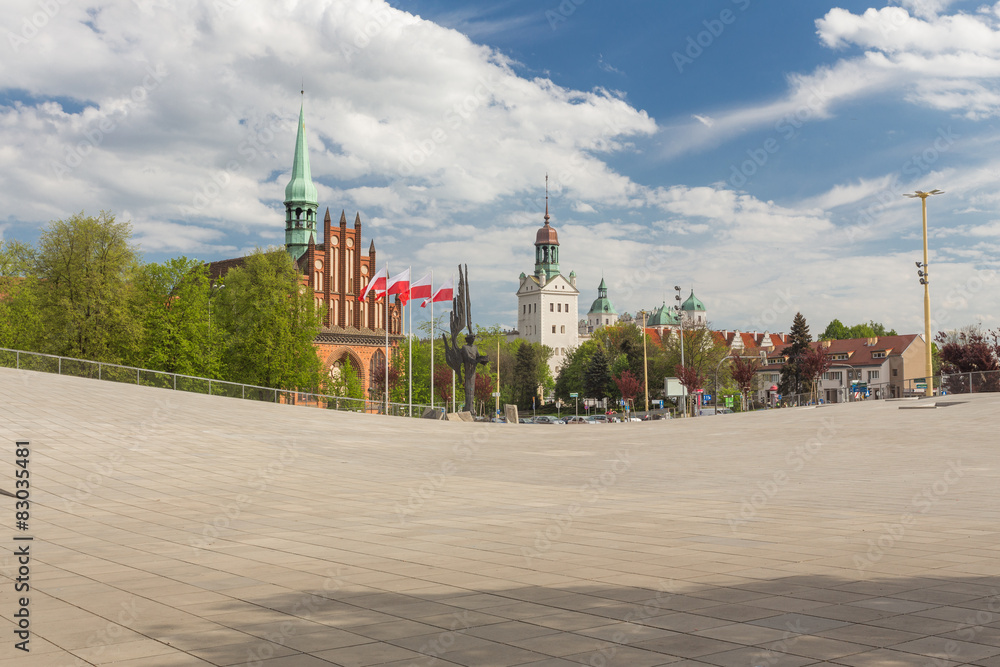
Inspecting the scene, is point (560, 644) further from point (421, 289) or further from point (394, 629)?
point (421, 289)

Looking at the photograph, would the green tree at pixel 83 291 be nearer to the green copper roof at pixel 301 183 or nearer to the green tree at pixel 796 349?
the green copper roof at pixel 301 183

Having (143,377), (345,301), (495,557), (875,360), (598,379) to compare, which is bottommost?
(495,557)

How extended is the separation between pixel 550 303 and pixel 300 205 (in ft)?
221

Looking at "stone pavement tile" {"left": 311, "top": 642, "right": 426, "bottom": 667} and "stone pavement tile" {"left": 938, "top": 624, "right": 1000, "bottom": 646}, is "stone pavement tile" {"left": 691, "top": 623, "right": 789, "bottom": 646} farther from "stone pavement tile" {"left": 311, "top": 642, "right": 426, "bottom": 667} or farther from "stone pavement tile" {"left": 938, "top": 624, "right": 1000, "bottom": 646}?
"stone pavement tile" {"left": 311, "top": 642, "right": 426, "bottom": 667}

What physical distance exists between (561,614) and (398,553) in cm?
289

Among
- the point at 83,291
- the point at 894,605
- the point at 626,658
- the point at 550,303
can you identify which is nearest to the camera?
the point at 626,658

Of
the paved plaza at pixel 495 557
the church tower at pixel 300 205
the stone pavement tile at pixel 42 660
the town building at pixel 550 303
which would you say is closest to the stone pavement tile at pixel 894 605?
the paved plaza at pixel 495 557

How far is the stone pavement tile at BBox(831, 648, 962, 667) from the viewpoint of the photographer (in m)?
4.15

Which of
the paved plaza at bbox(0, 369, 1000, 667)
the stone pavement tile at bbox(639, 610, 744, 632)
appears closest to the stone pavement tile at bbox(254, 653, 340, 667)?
the paved plaza at bbox(0, 369, 1000, 667)

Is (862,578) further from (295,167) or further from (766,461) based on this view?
(295,167)

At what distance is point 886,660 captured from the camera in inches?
167

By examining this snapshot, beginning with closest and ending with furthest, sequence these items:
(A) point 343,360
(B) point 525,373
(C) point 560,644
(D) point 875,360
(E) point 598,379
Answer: (C) point 560,644
(A) point 343,360
(E) point 598,379
(D) point 875,360
(B) point 525,373

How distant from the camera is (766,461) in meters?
18.4

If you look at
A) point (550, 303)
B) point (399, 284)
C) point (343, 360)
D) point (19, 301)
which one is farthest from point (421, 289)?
point (550, 303)
